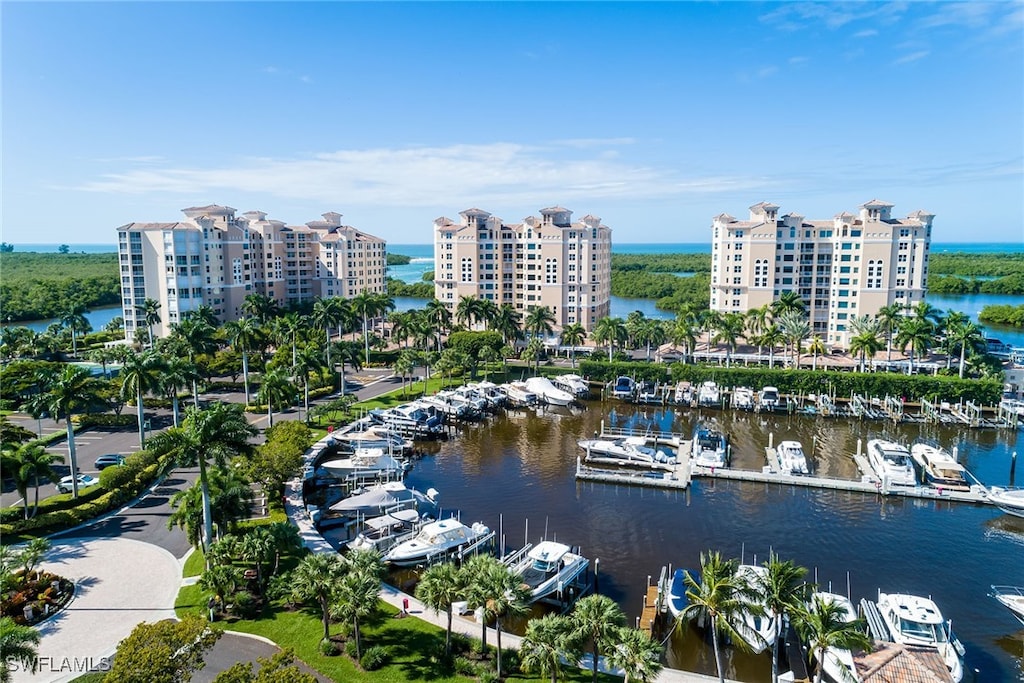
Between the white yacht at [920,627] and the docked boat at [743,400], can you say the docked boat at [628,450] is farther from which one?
the white yacht at [920,627]

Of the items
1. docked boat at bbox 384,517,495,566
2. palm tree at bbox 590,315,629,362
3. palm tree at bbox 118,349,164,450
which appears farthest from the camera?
palm tree at bbox 590,315,629,362

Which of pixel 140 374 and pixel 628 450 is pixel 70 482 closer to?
pixel 140 374

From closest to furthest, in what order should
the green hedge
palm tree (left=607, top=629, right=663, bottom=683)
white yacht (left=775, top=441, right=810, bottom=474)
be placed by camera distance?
palm tree (left=607, top=629, right=663, bottom=683)
white yacht (left=775, top=441, right=810, bottom=474)
the green hedge

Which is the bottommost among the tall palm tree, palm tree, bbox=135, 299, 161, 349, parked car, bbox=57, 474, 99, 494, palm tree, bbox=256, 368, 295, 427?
parked car, bbox=57, 474, 99, 494

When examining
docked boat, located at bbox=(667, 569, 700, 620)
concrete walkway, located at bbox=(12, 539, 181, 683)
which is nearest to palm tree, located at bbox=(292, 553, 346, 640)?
concrete walkway, located at bbox=(12, 539, 181, 683)

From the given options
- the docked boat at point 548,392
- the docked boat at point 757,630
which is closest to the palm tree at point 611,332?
the docked boat at point 548,392

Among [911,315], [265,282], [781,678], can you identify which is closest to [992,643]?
[781,678]

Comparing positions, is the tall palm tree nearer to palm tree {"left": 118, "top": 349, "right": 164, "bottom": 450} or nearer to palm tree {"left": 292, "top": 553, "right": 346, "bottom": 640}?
palm tree {"left": 292, "top": 553, "right": 346, "bottom": 640}
